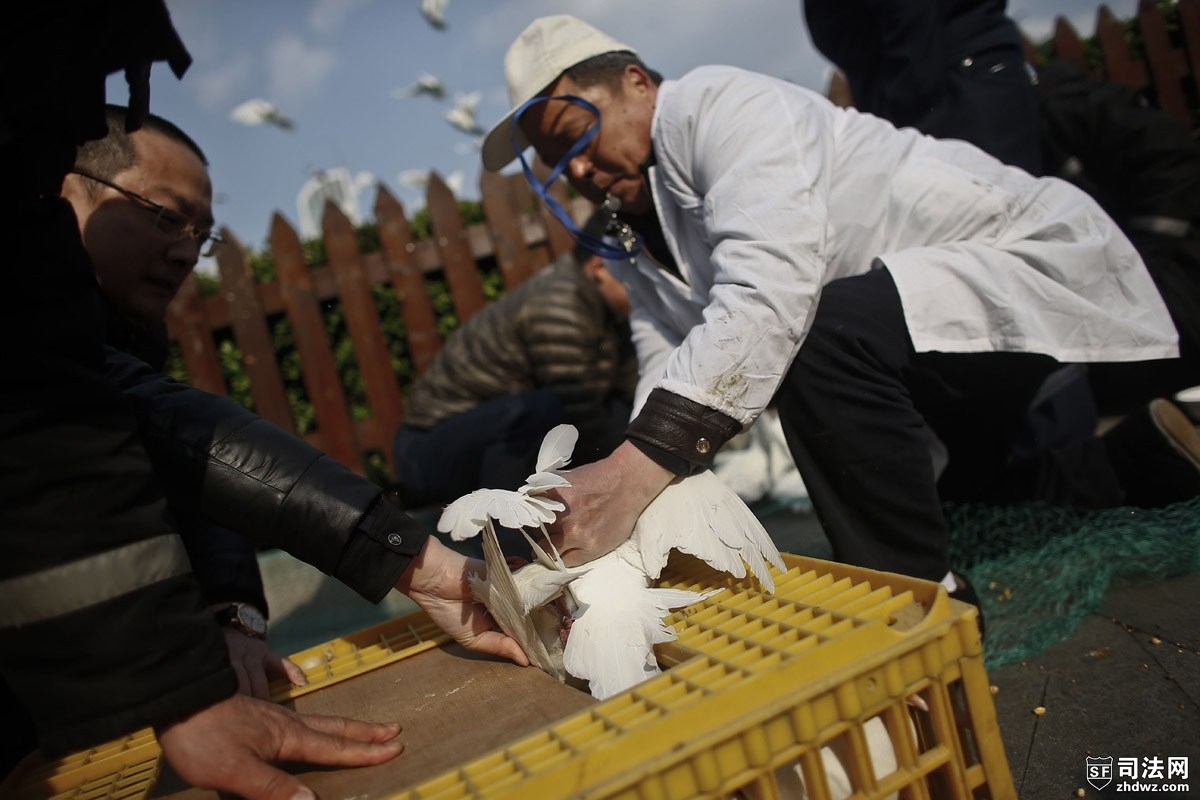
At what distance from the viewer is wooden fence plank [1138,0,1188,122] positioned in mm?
5574

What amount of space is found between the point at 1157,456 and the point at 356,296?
438cm

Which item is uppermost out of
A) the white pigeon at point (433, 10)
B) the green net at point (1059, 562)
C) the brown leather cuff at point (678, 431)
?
the white pigeon at point (433, 10)

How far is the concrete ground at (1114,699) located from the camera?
120cm

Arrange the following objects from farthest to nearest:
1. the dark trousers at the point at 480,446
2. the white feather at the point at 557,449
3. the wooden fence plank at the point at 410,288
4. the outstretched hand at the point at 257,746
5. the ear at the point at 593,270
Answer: the wooden fence plank at the point at 410,288 → the ear at the point at 593,270 → the dark trousers at the point at 480,446 → the white feather at the point at 557,449 → the outstretched hand at the point at 257,746

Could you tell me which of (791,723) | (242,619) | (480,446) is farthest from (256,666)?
(480,446)

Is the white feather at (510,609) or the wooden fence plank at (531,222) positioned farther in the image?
the wooden fence plank at (531,222)

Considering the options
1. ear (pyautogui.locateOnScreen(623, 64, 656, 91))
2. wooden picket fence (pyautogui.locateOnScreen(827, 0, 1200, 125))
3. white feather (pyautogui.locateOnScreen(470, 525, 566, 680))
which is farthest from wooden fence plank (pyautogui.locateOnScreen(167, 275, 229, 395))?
wooden picket fence (pyautogui.locateOnScreen(827, 0, 1200, 125))

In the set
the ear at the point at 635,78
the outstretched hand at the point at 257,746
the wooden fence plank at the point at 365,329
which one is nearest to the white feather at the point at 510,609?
the outstretched hand at the point at 257,746

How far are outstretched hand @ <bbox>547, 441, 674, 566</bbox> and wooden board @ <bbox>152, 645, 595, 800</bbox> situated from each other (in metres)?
0.25

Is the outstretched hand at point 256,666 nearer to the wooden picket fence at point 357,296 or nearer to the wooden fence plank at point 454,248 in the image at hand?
the wooden picket fence at point 357,296

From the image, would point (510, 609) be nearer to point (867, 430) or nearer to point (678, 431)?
point (678, 431)

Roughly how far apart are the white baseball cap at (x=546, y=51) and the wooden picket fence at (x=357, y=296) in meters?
2.80

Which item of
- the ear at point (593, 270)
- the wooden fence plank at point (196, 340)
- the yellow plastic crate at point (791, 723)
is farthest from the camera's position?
the wooden fence plank at point (196, 340)

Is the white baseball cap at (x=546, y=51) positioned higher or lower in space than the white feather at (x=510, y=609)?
higher
